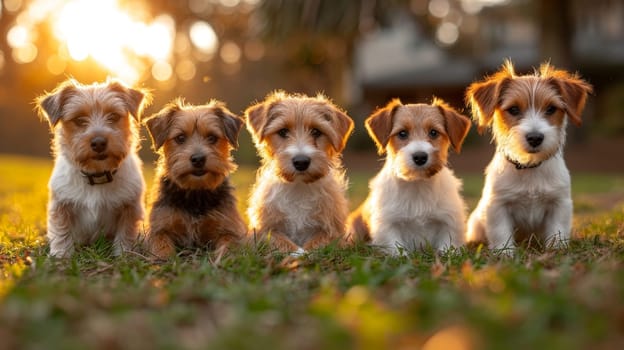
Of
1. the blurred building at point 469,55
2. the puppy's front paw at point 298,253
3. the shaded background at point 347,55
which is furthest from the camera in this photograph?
the blurred building at point 469,55

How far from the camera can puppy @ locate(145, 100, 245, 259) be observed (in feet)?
A: 19.6

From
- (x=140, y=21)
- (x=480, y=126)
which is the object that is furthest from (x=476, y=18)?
(x=480, y=126)

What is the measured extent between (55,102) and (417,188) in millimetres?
3480

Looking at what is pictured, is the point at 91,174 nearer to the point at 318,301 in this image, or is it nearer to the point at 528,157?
the point at 318,301

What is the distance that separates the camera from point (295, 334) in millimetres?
3172

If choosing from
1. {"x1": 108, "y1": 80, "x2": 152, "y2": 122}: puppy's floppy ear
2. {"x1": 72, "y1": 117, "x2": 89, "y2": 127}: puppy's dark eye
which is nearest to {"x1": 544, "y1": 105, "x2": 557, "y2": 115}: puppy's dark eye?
{"x1": 108, "y1": 80, "x2": 152, "y2": 122}: puppy's floppy ear

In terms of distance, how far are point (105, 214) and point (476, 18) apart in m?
35.2

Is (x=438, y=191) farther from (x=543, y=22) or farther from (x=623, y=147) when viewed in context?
(x=623, y=147)

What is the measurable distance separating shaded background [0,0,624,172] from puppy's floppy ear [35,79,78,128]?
16067 mm

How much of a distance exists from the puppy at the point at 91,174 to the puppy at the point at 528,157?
3.37 m

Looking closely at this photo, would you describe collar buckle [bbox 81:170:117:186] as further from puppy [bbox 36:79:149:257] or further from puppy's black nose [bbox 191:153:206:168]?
puppy's black nose [bbox 191:153:206:168]

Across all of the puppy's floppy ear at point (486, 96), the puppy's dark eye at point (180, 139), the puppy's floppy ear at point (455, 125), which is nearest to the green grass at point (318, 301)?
the puppy's floppy ear at point (455, 125)

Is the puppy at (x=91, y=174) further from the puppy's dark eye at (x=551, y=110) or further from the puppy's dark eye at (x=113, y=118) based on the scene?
the puppy's dark eye at (x=551, y=110)

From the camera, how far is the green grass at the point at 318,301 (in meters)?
3.05
